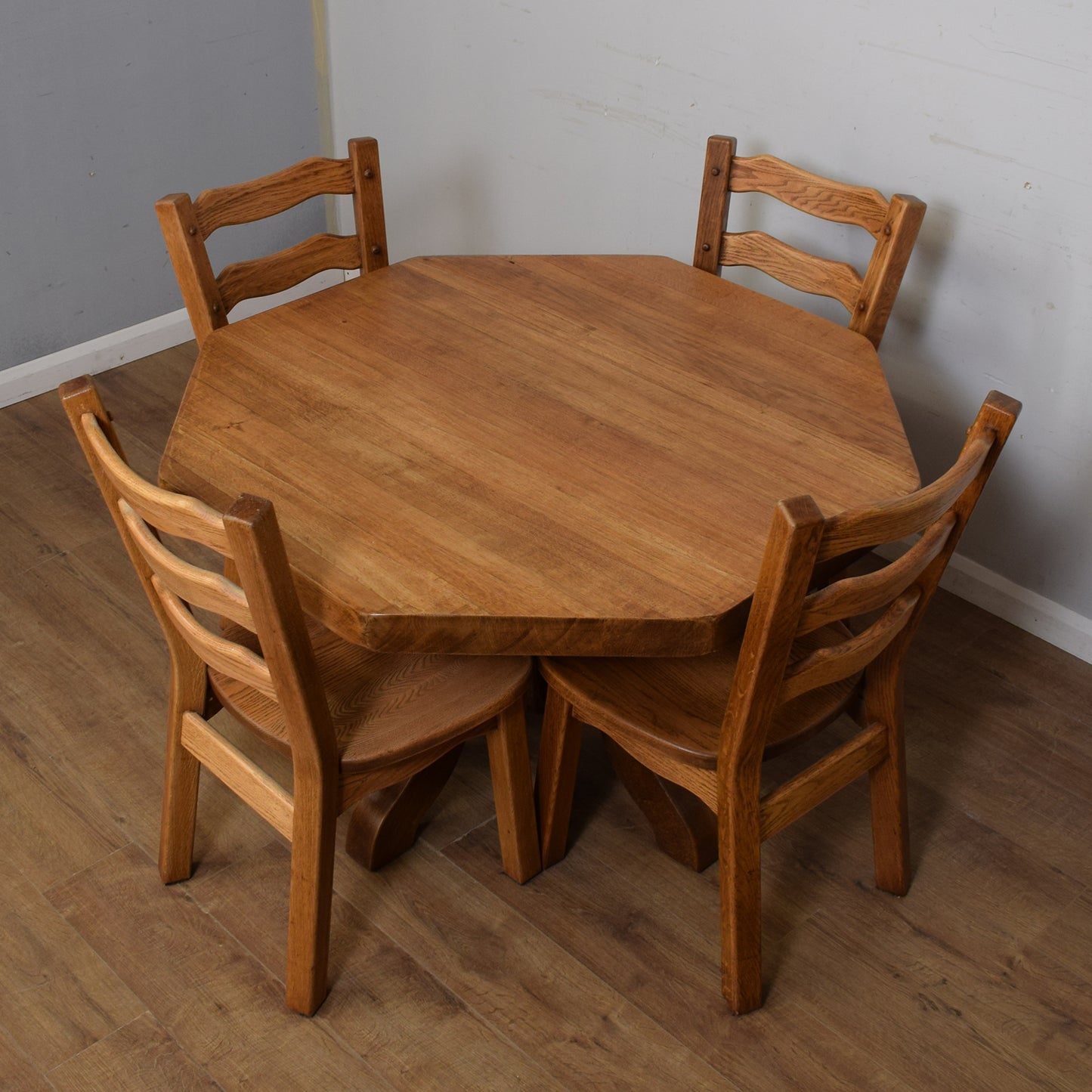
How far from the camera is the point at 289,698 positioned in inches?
55.8

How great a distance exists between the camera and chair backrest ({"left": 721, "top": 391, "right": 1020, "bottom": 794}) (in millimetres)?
1242

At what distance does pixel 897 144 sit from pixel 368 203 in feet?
3.39

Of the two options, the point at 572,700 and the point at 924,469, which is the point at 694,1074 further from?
the point at 924,469

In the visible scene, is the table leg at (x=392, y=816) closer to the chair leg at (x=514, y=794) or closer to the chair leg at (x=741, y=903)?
the chair leg at (x=514, y=794)

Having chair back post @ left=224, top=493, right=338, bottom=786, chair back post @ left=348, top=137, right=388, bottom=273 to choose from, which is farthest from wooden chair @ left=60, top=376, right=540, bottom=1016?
chair back post @ left=348, top=137, right=388, bottom=273

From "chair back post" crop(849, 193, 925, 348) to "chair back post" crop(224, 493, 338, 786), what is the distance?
116 cm

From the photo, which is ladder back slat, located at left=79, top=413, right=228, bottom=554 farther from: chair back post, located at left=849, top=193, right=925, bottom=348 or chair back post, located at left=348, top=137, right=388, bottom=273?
chair back post, located at left=849, top=193, right=925, bottom=348

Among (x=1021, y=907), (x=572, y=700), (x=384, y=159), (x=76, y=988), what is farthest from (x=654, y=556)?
(x=384, y=159)

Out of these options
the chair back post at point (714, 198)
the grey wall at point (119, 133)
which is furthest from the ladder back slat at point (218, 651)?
the grey wall at point (119, 133)

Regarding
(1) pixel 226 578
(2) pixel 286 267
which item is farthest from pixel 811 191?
(1) pixel 226 578

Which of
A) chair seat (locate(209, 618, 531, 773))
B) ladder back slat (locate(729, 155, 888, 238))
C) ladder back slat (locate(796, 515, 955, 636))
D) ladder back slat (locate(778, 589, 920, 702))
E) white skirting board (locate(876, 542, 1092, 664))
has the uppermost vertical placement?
ladder back slat (locate(729, 155, 888, 238))

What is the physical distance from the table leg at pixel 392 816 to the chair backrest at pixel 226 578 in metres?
0.36

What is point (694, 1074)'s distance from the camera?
1637 millimetres

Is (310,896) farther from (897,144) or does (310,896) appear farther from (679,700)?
(897,144)
